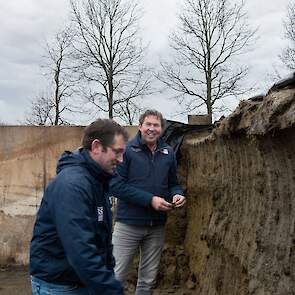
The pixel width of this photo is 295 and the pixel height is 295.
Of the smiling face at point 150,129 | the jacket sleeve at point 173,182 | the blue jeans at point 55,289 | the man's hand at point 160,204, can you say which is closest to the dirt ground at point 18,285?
the jacket sleeve at point 173,182

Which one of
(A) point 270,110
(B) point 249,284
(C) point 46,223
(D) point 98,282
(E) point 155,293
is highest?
(A) point 270,110

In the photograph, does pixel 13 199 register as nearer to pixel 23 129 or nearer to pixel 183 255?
pixel 23 129

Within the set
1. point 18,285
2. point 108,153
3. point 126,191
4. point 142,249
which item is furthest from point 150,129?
point 18,285

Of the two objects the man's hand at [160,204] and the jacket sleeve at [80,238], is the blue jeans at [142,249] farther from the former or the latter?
the jacket sleeve at [80,238]

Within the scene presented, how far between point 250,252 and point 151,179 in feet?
4.10

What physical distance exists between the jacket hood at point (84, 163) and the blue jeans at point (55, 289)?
0.54 m

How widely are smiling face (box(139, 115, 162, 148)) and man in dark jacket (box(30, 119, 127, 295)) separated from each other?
2040mm

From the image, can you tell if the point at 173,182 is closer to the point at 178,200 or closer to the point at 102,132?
the point at 178,200

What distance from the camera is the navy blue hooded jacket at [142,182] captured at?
4848 mm

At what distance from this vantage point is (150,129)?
492 centimetres

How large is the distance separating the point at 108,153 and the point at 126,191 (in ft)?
6.77

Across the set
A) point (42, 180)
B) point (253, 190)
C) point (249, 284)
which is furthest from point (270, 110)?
point (42, 180)

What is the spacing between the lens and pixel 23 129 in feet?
28.8

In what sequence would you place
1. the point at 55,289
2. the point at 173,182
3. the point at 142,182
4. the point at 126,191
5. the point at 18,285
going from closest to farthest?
the point at 55,289
the point at 126,191
the point at 142,182
the point at 173,182
the point at 18,285
